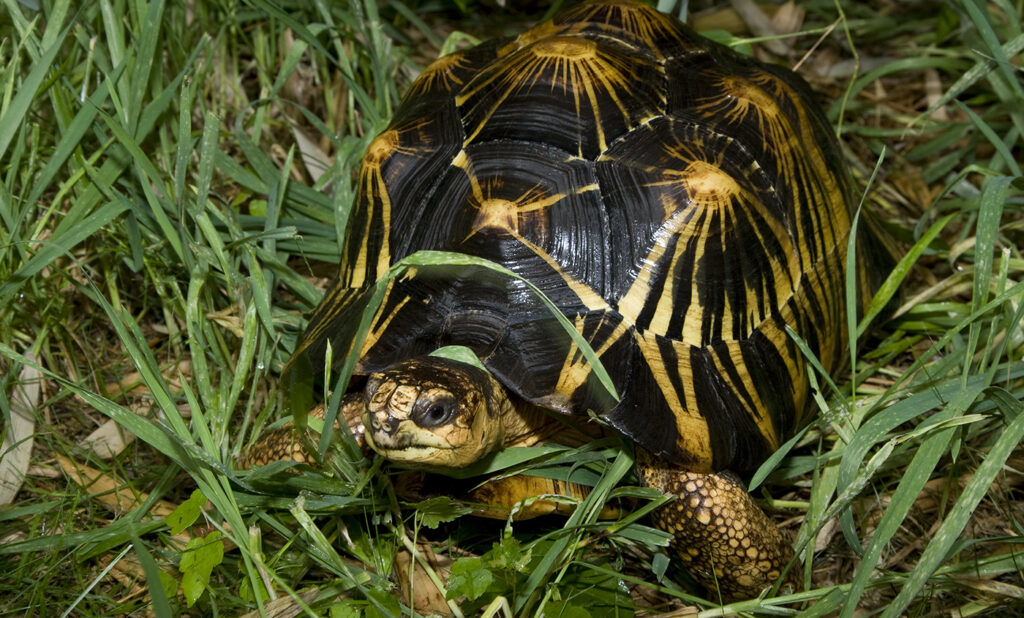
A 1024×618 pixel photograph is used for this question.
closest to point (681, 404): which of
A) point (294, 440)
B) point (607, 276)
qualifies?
point (607, 276)

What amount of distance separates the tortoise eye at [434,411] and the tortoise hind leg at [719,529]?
1.93ft

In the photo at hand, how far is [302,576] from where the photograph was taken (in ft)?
7.02

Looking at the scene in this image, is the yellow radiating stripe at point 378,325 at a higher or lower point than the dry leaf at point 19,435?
higher

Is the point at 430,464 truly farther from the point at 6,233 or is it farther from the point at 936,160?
the point at 936,160

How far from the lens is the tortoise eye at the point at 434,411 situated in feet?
5.83

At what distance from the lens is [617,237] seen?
2.11m

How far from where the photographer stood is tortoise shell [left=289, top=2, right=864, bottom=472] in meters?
2.01

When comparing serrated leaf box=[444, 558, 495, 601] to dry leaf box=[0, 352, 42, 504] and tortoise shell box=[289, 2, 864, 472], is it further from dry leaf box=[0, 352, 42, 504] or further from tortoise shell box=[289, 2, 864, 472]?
dry leaf box=[0, 352, 42, 504]

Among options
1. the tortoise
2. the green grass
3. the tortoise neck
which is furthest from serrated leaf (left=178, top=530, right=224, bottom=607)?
the tortoise neck

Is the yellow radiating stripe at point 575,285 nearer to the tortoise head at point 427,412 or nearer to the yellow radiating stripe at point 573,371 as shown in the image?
the yellow radiating stripe at point 573,371

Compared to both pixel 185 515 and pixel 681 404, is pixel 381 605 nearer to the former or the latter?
pixel 185 515

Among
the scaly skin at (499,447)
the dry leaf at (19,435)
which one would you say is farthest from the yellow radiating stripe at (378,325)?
the dry leaf at (19,435)

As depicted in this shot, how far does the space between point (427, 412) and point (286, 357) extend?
0.95 m

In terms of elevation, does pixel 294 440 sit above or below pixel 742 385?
below
